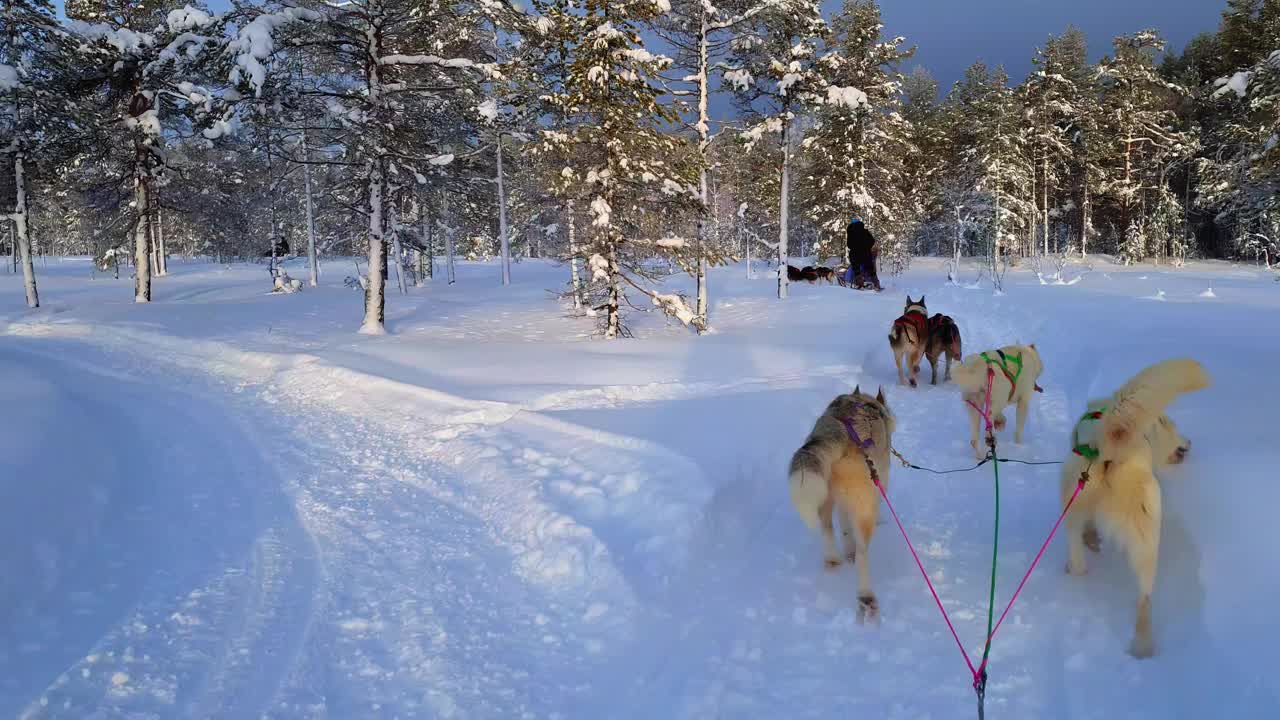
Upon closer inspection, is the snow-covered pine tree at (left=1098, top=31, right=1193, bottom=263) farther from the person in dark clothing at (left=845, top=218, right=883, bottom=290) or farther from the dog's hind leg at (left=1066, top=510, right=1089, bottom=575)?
the dog's hind leg at (left=1066, top=510, right=1089, bottom=575)

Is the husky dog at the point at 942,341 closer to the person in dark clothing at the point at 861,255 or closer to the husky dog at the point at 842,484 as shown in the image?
the husky dog at the point at 842,484

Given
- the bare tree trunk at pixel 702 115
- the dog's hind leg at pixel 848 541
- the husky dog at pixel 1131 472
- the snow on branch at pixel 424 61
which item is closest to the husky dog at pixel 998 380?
the husky dog at pixel 1131 472

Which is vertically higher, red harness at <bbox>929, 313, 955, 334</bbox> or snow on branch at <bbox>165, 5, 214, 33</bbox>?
snow on branch at <bbox>165, 5, 214, 33</bbox>

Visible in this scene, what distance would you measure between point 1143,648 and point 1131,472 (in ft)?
3.11

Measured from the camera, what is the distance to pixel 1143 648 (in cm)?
333

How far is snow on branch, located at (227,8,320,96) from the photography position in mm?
13125

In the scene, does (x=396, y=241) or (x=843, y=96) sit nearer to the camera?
(x=843, y=96)

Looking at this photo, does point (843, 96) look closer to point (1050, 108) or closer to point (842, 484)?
point (842, 484)

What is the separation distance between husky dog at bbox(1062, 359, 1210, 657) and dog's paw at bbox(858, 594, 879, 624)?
131cm

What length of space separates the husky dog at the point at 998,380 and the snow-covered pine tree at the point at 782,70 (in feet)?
47.3

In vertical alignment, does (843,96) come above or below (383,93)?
above

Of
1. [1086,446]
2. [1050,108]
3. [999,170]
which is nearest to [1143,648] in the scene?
[1086,446]

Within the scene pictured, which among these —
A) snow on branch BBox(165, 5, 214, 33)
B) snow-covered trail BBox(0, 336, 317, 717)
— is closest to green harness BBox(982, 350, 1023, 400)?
snow-covered trail BBox(0, 336, 317, 717)

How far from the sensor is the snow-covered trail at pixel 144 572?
3471 mm
